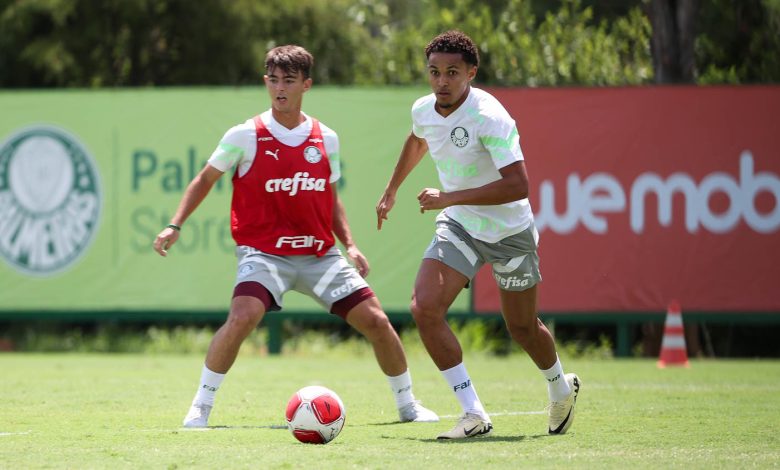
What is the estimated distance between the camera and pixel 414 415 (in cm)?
898

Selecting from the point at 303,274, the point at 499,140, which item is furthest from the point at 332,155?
the point at 499,140

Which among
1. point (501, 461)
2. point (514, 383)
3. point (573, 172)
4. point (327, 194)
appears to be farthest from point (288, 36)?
point (501, 461)

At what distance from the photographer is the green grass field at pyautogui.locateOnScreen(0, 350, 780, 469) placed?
22.9 ft

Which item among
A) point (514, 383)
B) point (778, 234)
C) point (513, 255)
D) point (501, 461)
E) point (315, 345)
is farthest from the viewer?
point (315, 345)

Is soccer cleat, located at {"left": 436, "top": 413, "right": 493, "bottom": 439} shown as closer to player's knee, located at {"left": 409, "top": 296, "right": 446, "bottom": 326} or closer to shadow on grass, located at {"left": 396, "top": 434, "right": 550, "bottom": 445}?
shadow on grass, located at {"left": 396, "top": 434, "right": 550, "bottom": 445}

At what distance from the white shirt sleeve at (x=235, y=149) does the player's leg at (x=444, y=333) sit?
4.73 feet

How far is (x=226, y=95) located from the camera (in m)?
16.5

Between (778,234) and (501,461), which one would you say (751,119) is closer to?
(778,234)

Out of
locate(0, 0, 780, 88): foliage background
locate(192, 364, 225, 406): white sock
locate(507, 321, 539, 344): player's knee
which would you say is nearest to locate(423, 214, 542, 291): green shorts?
locate(507, 321, 539, 344): player's knee

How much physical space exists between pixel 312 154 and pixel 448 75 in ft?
4.35

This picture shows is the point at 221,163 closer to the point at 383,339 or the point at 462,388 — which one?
the point at 383,339

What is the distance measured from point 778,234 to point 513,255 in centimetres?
845

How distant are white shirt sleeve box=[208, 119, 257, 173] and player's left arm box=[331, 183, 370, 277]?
618 millimetres

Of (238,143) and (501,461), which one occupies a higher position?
(238,143)
